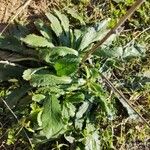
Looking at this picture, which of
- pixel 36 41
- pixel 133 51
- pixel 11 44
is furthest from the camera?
pixel 133 51

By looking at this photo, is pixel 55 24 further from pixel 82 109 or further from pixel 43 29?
pixel 82 109

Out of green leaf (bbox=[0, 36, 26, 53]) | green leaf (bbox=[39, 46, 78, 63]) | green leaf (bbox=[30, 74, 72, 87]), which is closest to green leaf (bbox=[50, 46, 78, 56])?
green leaf (bbox=[39, 46, 78, 63])

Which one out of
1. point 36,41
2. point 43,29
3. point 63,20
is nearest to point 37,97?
point 36,41

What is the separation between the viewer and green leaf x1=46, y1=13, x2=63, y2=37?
2883 mm

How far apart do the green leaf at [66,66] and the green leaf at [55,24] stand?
0.29m

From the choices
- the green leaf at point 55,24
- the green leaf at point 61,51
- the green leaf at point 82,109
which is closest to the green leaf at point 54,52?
the green leaf at point 61,51

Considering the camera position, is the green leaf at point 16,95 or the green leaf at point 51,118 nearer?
the green leaf at point 51,118

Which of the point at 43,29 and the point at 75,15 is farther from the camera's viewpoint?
the point at 75,15

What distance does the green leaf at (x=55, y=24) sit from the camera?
113 inches

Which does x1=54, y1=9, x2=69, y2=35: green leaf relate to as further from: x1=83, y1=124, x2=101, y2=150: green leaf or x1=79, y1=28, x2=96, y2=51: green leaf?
x1=83, y1=124, x2=101, y2=150: green leaf

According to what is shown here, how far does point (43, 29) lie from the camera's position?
288 cm

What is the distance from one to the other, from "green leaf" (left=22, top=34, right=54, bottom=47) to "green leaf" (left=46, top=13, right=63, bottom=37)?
0.43ft

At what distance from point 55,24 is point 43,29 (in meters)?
0.09

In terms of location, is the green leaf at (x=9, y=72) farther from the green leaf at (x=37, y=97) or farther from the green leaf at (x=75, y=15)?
the green leaf at (x=75, y=15)
